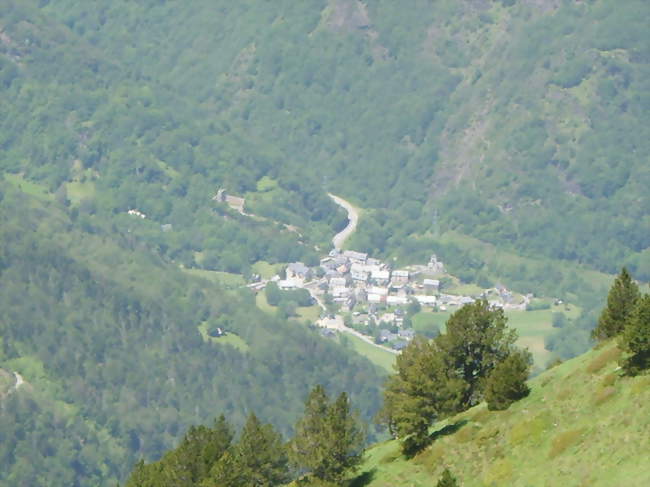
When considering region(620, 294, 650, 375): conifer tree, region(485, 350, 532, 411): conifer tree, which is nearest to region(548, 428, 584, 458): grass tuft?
region(620, 294, 650, 375): conifer tree

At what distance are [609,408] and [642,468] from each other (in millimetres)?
11875

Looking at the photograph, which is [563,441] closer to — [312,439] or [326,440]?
[326,440]

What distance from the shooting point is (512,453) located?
108m

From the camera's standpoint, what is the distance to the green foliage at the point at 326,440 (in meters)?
115

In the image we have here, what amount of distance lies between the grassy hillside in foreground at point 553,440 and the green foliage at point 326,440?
2291mm

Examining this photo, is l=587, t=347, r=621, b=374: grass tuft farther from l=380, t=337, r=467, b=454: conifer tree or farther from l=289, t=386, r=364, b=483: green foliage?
l=289, t=386, r=364, b=483: green foliage

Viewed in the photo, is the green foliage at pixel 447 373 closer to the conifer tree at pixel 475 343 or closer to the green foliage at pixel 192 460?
the conifer tree at pixel 475 343

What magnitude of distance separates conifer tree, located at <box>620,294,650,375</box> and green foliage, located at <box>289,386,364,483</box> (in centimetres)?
2115

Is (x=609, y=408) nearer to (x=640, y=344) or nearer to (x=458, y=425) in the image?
(x=640, y=344)

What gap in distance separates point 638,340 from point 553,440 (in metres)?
9.40

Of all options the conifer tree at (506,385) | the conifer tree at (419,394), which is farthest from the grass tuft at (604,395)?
the conifer tree at (419,394)

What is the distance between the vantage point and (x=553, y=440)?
4178 inches

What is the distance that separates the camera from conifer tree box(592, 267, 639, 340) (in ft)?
409

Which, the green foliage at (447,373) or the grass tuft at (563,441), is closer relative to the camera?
the grass tuft at (563,441)
